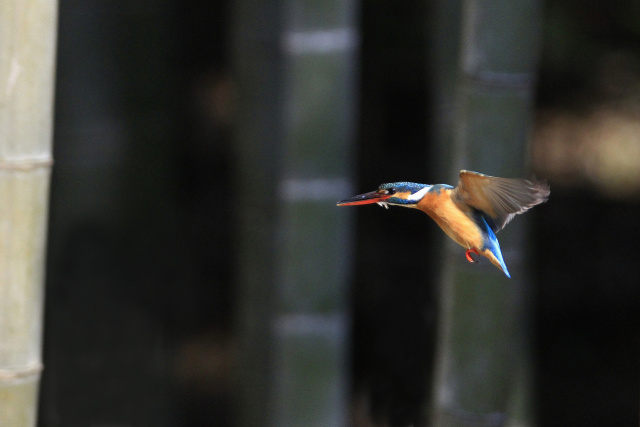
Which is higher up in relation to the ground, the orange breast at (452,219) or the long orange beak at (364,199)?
the long orange beak at (364,199)

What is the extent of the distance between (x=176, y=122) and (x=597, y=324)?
215cm

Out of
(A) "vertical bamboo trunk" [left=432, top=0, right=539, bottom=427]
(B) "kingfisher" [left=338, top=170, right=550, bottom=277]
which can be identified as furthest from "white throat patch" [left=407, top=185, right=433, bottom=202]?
(A) "vertical bamboo trunk" [left=432, top=0, right=539, bottom=427]

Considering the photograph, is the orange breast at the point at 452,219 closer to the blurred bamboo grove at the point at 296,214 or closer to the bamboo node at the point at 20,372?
the blurred bamboo grove at the point at 296,214

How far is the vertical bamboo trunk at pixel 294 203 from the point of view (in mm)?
1767

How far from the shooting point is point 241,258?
224 centimetres

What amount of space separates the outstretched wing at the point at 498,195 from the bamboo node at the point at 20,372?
0.97m

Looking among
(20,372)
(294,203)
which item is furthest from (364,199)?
(294,203)

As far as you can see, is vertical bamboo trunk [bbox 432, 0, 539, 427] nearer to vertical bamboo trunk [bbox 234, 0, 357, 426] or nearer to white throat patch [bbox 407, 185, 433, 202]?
vertical bamboo trunk [bbox 234, 0, 357, 426]

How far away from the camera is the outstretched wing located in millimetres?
577

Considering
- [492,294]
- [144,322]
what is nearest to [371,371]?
[144,322]

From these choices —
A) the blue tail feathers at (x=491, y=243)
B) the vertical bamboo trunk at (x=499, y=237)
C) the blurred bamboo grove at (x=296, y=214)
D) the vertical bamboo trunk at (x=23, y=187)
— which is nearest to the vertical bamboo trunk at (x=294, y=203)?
the blurred bamboo grove at (x=296, y=214)

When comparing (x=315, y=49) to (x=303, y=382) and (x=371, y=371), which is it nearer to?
(x=303, y=382)

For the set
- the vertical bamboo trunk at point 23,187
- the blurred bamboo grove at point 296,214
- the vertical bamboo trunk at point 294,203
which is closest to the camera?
the vertical bamboo trunk at point 23,187

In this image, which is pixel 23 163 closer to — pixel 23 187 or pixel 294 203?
pixel 23 187
